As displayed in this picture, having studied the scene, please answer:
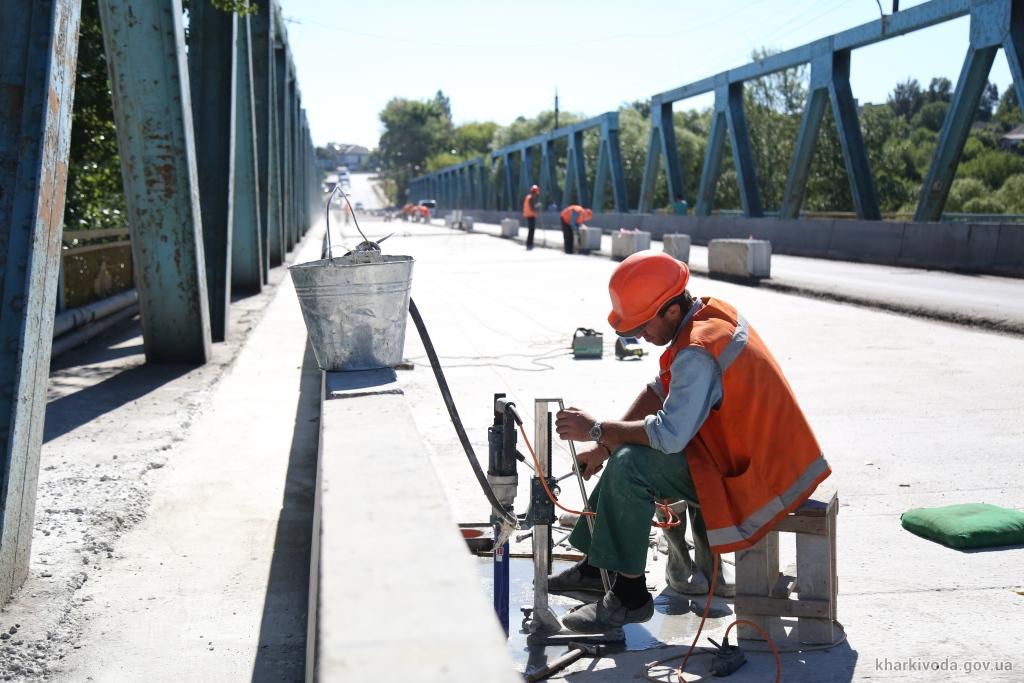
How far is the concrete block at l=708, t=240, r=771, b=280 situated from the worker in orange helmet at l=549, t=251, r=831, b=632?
15.5 meters

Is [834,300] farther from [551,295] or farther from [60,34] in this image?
[60,34]

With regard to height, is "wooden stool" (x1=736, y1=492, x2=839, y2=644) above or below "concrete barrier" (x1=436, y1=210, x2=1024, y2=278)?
below

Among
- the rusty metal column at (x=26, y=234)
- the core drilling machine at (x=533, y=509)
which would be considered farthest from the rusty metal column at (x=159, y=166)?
the core drilling machine at (x=533, y=509)

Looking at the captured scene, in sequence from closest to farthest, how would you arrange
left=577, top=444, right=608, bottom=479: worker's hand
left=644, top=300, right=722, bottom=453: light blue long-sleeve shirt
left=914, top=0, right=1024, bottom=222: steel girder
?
left=644, top=300, right=722, bottom=453: light blue long-sleeve shirt, left=577, top=444, right=608, bottom=479: worker's hand, left=914, top=0, right=1024, bottom=222: steel girder

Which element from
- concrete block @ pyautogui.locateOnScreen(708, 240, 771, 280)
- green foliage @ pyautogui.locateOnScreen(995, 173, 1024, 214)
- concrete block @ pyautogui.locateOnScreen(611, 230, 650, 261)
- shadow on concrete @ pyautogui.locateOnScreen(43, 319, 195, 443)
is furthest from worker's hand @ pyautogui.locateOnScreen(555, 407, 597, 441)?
green foliage @ pyautogui.locateOnScreen(995, 173, 1024, 214)

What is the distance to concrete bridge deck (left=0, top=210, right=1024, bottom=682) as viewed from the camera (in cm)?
375

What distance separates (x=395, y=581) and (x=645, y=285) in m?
1.93

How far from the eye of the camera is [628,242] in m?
26.6

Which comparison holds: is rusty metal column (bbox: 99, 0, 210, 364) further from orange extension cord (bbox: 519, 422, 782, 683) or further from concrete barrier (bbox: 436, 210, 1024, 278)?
concrete barrier (bbox: 436, 210, 1024, 278)

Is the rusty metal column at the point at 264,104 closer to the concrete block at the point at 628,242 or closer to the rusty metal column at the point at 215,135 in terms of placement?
the rusty metal column at the point at 215,135

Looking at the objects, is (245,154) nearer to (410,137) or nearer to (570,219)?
(570,219)

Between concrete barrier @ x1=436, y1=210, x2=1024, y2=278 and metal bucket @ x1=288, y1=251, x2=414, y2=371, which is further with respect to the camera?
concrete barrier @ x1=436, y1=210, x2=1024, y2=278

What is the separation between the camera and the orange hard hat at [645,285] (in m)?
3.84
